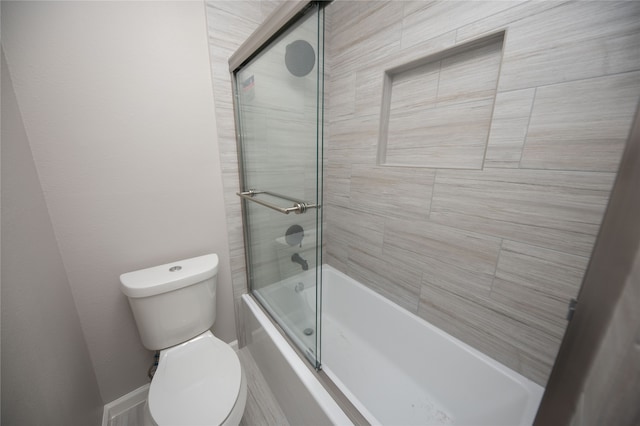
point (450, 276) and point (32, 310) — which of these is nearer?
point (32, 310)

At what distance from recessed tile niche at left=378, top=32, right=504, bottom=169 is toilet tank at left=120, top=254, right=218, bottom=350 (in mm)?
1253

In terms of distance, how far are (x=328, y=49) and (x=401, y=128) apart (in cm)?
91

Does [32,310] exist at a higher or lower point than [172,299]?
higher

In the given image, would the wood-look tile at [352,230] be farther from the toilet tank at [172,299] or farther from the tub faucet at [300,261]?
the toilet tank at [172,299]

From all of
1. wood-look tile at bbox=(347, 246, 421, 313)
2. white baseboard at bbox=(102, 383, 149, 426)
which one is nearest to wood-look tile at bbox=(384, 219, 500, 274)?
wood-look tile at bbox=(347, 246, 421, 313)

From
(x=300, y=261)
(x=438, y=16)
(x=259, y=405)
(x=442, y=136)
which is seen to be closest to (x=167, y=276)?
(x=300, y=261)

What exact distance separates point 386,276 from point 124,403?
1635mm

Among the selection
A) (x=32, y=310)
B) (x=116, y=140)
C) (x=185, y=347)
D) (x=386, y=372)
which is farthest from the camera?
(x=386, y=372)

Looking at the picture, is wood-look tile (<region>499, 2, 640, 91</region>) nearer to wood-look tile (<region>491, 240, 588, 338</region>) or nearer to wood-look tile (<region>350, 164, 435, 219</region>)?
wood-look tile (<region>350, 164, 435, 219</region>)

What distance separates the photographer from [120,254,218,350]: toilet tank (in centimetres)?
103

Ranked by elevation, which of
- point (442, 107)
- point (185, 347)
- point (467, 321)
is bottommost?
point (185, 347)

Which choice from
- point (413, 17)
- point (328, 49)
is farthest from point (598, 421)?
point (328, 49)

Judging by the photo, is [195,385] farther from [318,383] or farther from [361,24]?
[361,24]

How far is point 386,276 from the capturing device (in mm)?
1479
